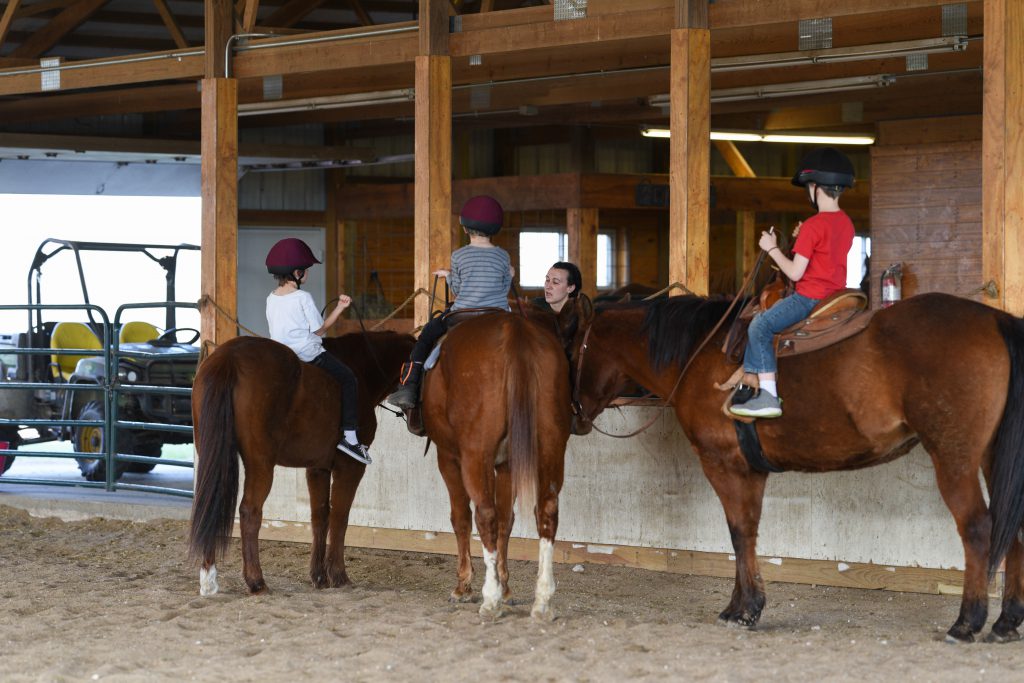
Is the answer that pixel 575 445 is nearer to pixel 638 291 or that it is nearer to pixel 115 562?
pixel 115 562

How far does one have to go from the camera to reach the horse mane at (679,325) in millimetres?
5410

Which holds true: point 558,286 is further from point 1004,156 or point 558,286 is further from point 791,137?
point 791,137

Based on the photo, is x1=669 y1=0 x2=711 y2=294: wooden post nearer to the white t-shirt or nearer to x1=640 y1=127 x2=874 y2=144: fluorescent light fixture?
the white t-shirt

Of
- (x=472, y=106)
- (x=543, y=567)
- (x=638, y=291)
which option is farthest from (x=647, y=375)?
(x=638, y=291)

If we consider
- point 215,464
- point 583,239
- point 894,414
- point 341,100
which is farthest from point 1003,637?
point 583,239

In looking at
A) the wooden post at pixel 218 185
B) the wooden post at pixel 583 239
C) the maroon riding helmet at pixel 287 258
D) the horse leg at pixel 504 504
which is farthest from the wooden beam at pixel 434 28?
the wooden post at pixel 583 239

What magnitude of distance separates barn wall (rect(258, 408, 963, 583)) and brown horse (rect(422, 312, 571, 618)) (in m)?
1.38

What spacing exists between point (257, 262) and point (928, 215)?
880 centimetres

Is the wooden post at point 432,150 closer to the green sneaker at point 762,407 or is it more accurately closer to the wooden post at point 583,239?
the green sneaker at point 762,407

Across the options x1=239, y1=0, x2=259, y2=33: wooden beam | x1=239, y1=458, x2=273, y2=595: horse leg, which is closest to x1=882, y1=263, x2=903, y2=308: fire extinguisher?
x1=239, y1=0, x2=259, y2=33: wooden beam

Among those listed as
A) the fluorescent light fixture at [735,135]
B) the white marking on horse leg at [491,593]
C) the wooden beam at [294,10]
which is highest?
the wooden beam at [294,10]

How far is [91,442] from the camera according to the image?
34.8ft

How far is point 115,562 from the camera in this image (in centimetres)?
695

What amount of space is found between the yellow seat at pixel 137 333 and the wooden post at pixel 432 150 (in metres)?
5.31
